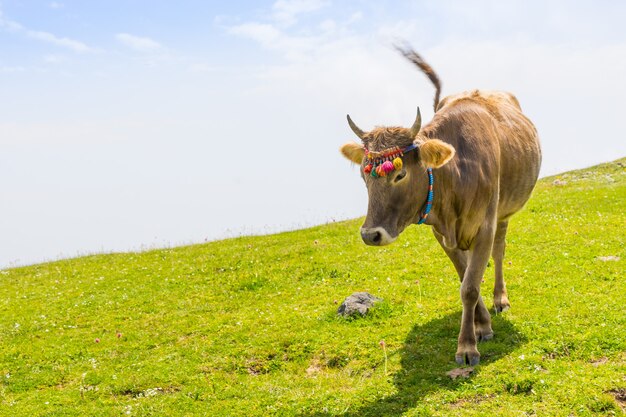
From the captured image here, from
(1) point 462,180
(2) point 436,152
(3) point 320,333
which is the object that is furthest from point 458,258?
(3) point 320,333

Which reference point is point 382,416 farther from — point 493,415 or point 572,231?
point 572,231

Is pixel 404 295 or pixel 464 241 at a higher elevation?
pixel 464 241

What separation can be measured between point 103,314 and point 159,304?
1.37 metres

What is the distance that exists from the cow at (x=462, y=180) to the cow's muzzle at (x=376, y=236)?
1 cm

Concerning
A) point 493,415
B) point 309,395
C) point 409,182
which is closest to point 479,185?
point 409,182

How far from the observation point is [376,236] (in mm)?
8688

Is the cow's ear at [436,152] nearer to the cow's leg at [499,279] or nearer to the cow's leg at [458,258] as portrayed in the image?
the cow's leg at [458,258]

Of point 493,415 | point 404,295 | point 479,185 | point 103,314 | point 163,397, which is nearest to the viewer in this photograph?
point 493,415

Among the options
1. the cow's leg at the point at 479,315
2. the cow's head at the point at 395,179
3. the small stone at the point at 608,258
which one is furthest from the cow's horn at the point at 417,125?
the small stone at the point at 608,258

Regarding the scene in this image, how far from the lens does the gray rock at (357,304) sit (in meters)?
13.2

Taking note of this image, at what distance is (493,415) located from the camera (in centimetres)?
866

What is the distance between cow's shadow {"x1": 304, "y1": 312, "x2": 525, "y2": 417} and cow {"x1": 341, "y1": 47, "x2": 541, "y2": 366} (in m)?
0.33

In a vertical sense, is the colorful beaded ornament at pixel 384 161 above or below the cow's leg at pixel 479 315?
above

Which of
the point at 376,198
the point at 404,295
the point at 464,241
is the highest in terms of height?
the point at 376,198
